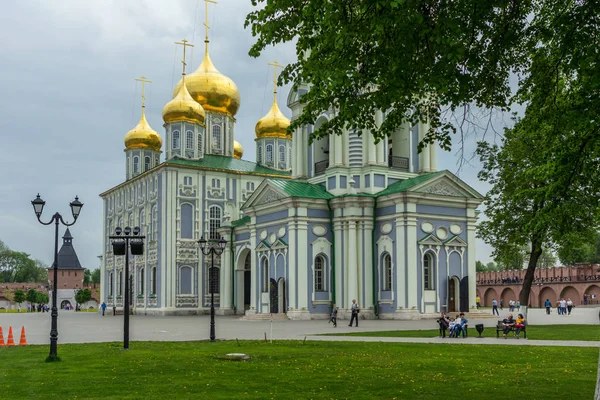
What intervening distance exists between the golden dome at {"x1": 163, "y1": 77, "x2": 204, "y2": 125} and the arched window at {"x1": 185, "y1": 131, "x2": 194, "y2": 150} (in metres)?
1.00

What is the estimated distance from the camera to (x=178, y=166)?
54188 millimetres

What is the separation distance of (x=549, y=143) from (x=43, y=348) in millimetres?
14286

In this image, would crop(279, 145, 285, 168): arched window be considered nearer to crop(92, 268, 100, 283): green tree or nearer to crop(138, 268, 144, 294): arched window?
crop(138, 268, 144, 294): arched window

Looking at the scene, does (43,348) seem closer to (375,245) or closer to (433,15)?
(433,15)

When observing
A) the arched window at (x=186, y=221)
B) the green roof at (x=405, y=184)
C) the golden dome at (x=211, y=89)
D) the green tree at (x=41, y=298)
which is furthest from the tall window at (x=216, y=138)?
the green tree at (x=41, y=298)

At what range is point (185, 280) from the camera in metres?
53.8

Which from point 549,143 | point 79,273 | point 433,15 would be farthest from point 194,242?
point 79,273

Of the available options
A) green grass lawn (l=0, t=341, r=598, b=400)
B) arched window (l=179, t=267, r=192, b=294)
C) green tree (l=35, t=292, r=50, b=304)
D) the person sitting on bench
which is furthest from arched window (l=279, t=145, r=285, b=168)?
green tree (l=35, t=292, r=50, b=304)

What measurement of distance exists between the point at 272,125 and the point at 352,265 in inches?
1007

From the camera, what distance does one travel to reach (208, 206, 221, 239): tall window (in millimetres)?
55647

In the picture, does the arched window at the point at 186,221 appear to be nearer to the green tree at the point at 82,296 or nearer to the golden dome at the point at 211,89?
the golden dome at the point at 211,89

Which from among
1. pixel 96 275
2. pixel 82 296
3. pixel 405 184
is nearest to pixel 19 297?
pixel 82 296

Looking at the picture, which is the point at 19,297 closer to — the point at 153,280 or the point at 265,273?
the point at 153,280

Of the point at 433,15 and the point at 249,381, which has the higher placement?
the point at 433,15
